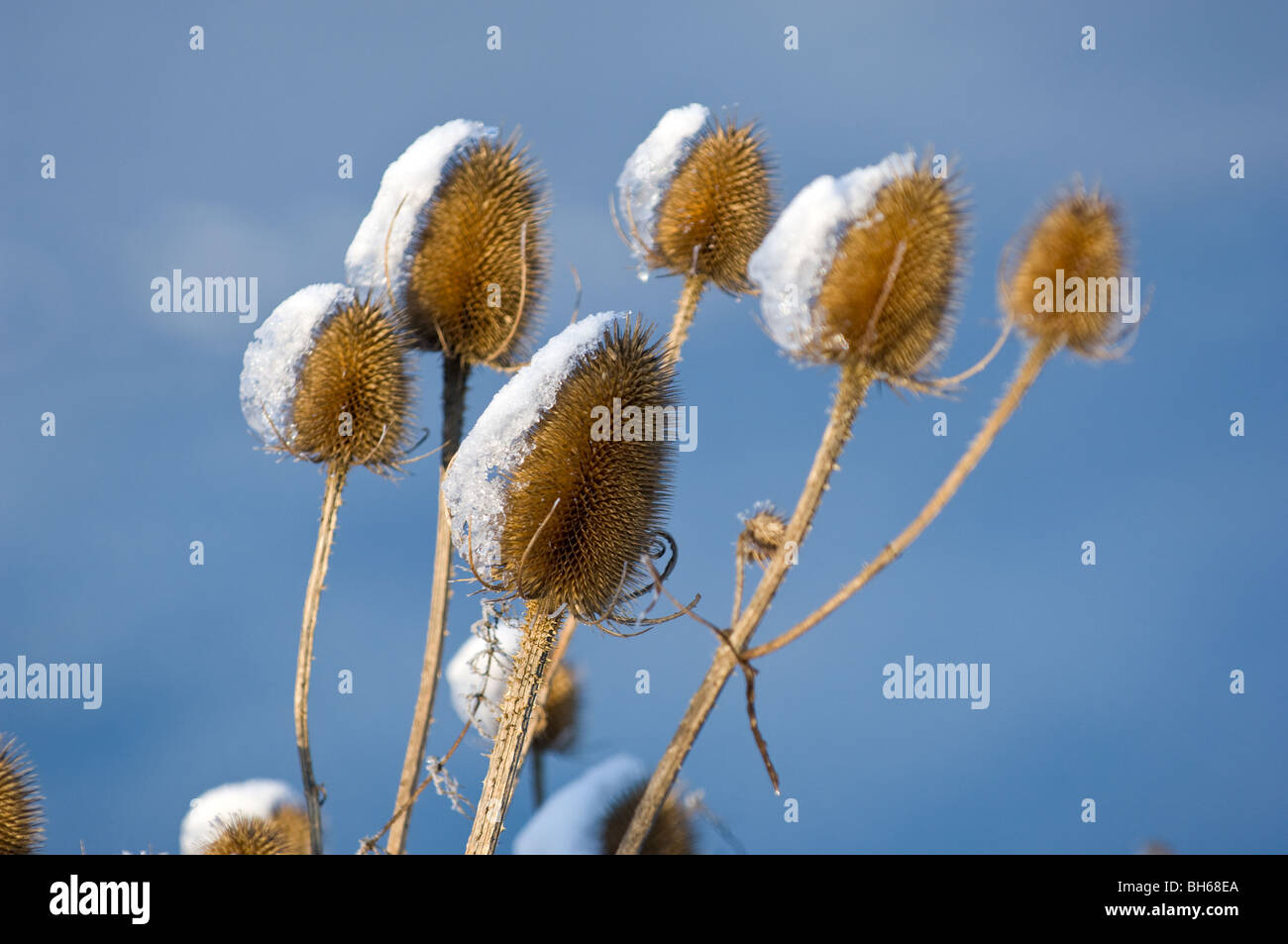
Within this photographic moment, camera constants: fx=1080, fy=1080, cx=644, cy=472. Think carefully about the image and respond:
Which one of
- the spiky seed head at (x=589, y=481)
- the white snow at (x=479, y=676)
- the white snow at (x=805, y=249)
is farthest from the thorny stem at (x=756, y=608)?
the white snow at (x=479, y=676)

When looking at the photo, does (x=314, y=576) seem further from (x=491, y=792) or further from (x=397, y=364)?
(x=491, y=792)

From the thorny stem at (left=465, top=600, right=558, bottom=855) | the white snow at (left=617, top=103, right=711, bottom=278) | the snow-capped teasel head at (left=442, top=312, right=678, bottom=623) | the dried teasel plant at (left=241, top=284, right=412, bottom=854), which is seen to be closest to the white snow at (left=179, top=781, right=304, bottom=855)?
the dried teasel plant at (left=241, top=284, right=412, bottom=854)

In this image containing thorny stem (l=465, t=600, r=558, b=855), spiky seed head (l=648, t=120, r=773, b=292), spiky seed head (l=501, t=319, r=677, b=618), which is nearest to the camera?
spiky seed head (l=501, t=319, r=677, b=618)

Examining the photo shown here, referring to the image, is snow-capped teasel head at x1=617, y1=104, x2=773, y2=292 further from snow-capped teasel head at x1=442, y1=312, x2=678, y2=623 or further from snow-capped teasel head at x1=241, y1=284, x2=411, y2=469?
snow-capped teasel head at x1=442, y1=312, x2=678, y2=623

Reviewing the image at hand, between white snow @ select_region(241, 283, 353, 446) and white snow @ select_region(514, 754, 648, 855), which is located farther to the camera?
white snow @ select_region(241, 283, 353, 446)

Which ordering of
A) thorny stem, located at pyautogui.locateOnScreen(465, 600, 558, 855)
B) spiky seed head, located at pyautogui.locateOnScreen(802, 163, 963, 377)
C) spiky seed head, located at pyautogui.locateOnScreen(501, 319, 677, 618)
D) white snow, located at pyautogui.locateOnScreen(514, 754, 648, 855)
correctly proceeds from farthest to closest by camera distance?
white snow, located at pyautogui.locateOnScreen(514, 754, 648, 855)
spiky seed head, located at pyautogui.locateOnScreen(802, 163, 963, 377)
thorny stem, located at pyautogui.locateOnScreen(465, 600, 558, 855)
spiky seed head, located at pyautogui.locateOnScreen(501, 319, 677, 618)

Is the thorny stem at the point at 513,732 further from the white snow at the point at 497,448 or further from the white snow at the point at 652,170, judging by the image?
the white snow at the point at 652,170
